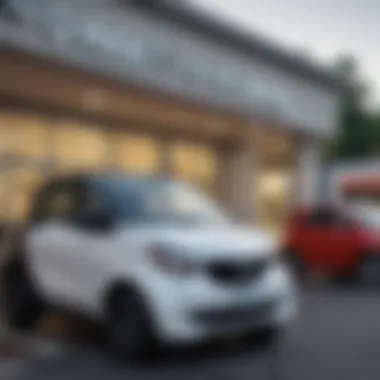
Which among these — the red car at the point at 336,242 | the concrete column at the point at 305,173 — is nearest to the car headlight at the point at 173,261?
the red car at the point at 336,242

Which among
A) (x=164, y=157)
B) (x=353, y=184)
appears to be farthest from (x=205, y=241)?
(x=353, y=184)

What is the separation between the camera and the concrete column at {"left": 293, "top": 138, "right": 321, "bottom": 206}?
2038 centimetres

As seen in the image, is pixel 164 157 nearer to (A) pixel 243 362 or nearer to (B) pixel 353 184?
Result: (B) pixel 353 184

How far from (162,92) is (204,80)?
1386 millimetres

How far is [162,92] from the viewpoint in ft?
41.8

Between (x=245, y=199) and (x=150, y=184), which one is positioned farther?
(x=245, y=199)

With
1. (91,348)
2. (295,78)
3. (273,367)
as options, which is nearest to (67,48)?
(91,348)

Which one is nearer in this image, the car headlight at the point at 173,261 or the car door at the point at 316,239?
the car headlight at the point at 173,261

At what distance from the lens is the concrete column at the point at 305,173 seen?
20375 mm

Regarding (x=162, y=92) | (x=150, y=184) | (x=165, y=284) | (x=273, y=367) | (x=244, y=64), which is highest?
(x=244, y=64)

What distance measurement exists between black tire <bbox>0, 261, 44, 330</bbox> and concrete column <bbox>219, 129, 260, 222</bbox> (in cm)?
1132

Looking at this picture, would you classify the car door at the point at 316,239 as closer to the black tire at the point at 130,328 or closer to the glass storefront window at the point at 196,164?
the glass storefront window at the point at 196,164

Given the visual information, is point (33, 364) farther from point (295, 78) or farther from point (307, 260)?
point (295, 78)

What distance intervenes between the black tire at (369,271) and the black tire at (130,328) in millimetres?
6416
